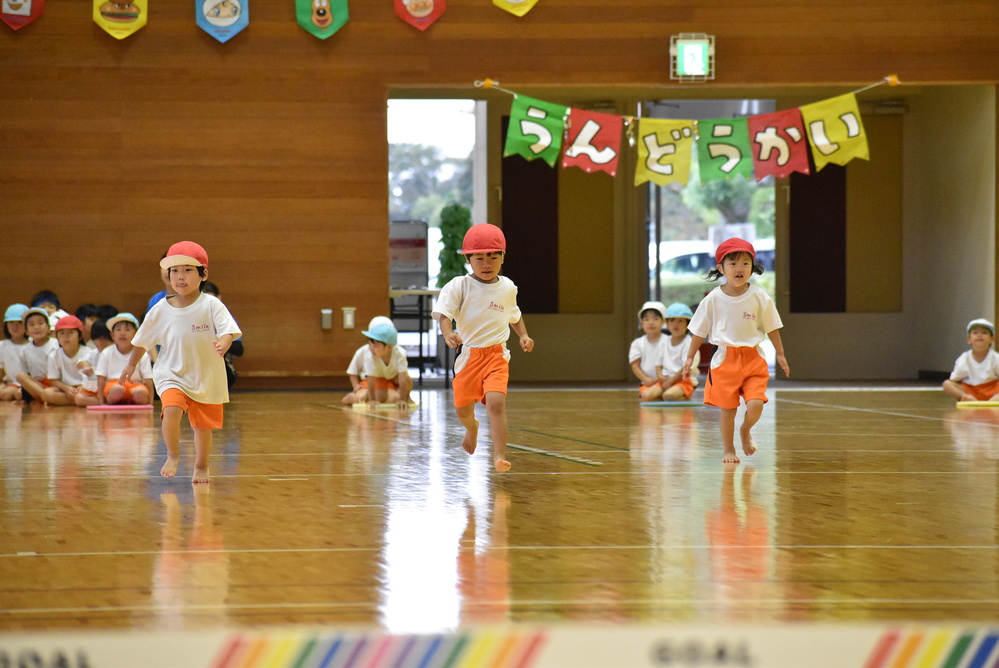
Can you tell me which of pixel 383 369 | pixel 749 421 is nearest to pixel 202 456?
pixel 749 421

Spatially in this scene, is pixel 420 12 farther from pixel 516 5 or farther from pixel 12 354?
pixel 12 354

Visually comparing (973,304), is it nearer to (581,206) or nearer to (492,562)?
(581,206)

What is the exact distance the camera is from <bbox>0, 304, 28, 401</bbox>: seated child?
9.02m

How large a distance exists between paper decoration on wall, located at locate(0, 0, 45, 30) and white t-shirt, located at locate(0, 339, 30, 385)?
9.86ft

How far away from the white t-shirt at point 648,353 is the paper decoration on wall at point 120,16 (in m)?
5.32

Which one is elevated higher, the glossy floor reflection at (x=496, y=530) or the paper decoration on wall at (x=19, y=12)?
the paper decoration on wall at (x=19, y=12)

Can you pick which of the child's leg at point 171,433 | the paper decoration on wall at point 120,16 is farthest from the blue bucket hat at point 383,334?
the paper decoration on wall at point 120,16

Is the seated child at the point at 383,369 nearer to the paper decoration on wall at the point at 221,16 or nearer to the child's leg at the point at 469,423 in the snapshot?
the child's leg at the point at 469,423

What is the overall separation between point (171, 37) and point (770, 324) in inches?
267

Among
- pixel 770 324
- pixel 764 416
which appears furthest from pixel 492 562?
pixel 764 416

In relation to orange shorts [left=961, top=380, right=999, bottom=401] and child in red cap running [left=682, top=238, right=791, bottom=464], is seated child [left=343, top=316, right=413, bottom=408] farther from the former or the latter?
orange shorts [left=961, top=380, right=999, bottom=401]

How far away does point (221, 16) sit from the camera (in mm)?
10203

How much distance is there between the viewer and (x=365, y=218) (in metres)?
10.5

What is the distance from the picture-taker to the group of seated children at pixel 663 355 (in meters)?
8.91
